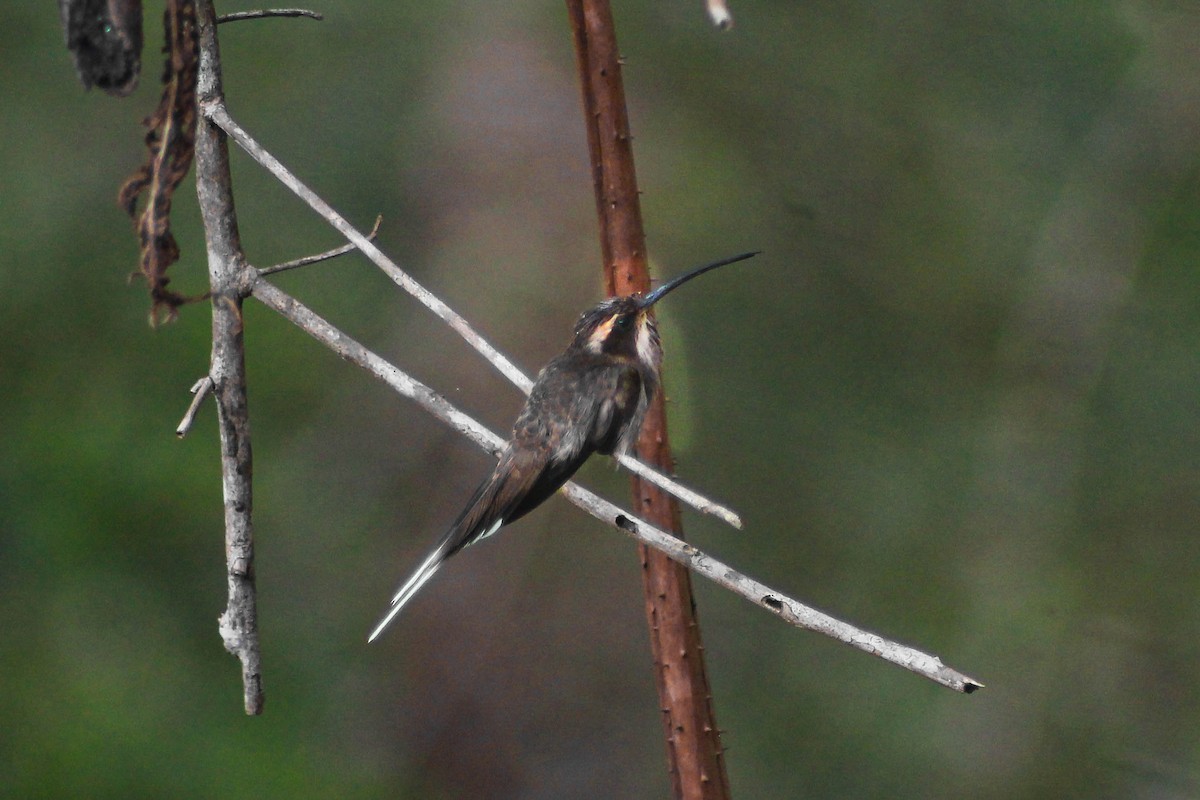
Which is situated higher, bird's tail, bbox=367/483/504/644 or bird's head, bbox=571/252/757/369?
bird's head, bbox=571/252/757/369

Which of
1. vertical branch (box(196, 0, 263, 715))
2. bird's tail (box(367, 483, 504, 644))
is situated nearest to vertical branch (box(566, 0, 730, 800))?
bird's tail (box(367, 483, 504, 644))

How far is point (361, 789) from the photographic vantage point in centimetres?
521

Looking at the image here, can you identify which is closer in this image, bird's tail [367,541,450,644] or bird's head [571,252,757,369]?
bird's tail [367,541,450,644]

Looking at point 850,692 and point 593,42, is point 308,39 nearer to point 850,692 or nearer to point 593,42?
point 593,42

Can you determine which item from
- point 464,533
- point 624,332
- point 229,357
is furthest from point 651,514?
point 229,357

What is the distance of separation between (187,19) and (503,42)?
335 centimetres

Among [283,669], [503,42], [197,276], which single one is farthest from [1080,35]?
[283,669]

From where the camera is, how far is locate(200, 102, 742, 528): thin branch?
182cm

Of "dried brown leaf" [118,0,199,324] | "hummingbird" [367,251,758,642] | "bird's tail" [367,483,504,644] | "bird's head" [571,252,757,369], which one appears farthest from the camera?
"bird's head" [571,252,757,369]

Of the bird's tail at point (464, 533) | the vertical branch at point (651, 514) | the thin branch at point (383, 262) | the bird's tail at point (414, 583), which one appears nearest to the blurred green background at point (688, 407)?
the bird's tail at point (464, 533)

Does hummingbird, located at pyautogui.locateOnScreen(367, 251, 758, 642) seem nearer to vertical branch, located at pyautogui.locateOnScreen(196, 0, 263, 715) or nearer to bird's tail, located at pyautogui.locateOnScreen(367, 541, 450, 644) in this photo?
bird's tail, located at pyautogui.locateOnScreen(367, 541, 450, 644)

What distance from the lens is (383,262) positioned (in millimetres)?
1928

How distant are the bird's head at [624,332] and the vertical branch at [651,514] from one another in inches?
20.0

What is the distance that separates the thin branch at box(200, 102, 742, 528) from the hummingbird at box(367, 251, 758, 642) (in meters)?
0.49
